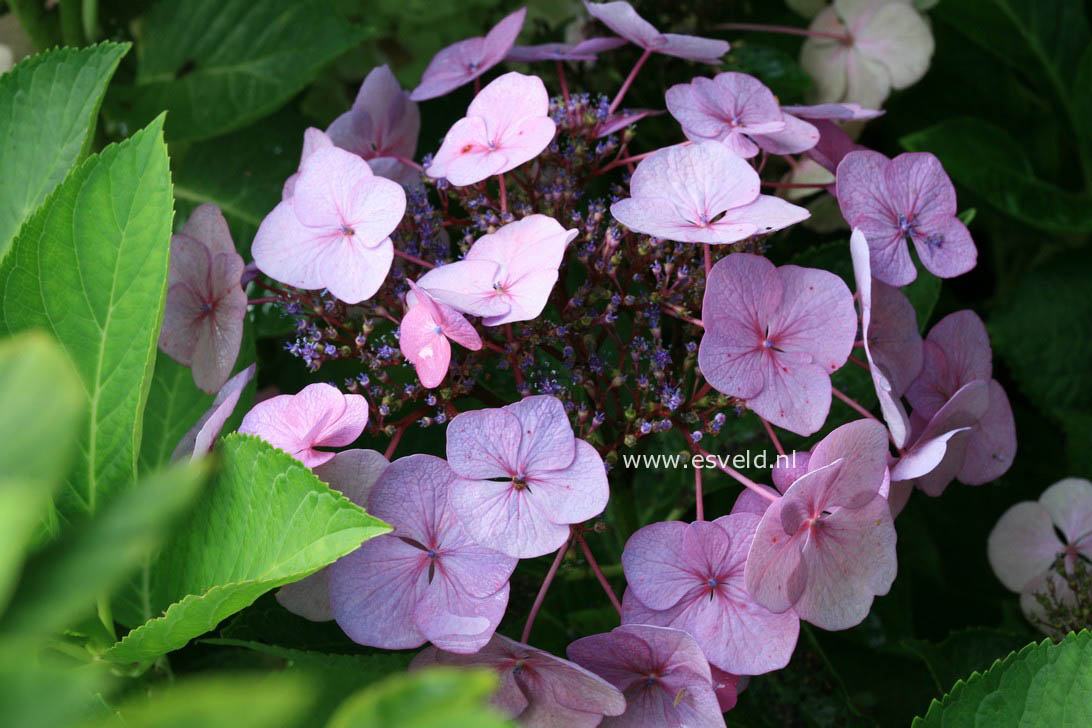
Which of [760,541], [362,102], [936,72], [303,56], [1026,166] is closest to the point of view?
[760,541]

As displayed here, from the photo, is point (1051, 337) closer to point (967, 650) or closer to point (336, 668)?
point (967, 650)

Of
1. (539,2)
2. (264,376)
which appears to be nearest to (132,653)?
(264,376)

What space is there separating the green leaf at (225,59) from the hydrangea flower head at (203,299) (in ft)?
0.88

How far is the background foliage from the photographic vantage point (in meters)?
0.17

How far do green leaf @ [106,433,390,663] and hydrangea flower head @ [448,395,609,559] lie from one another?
87 mm

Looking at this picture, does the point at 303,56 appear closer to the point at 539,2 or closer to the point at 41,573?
the point at 539,2

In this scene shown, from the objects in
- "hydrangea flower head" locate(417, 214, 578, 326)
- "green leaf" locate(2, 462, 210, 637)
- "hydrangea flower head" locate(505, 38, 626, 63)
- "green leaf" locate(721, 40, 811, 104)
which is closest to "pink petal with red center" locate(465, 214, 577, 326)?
"hydrangea flower head" locate(417, 214, 578, 326)

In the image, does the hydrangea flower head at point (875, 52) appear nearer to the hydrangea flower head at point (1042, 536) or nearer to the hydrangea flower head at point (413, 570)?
the hydrangea flower head at point (1042, 536)

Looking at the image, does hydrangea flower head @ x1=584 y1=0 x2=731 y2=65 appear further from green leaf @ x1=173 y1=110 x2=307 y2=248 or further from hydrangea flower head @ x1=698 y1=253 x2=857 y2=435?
green leaf @ x1=173 y1=110 x2=307 y2=248

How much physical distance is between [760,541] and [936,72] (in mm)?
814

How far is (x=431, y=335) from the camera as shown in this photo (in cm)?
51

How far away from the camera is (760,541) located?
18.9 inches

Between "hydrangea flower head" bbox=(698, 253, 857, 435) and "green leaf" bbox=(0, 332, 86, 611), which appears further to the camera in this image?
"hydrangea flower head" bbox=(698, 253, 857, 435)

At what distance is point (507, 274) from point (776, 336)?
0.14 m
